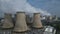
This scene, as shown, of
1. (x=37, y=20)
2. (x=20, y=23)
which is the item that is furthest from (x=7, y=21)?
(x=37, y=20)

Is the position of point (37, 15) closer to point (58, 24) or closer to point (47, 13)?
point (47, 13)

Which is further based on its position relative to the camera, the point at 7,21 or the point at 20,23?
the point at 7,21

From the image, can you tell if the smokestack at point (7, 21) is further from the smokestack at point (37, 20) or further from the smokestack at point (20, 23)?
the smokestack at point (37, 20)

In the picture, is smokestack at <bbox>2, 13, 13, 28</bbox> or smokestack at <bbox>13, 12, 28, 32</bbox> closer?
smokestack at <bbox>13, 12, 28, 32</bbox>

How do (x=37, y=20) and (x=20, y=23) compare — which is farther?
(x=37, y=20)

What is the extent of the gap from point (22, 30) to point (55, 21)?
0.70 m

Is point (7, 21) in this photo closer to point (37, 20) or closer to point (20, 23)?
point (20, 23)

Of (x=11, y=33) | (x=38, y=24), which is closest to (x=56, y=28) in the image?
(x=38, y=24)

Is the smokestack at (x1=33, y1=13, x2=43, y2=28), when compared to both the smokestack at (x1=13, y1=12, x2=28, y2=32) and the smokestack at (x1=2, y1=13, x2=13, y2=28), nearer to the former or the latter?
the smokestack at (x1=13, y1=12, x2=28, y2=32)

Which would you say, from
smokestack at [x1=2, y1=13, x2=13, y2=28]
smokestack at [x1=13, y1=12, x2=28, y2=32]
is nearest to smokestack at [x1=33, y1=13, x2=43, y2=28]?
smokestack at [x1=13, y1=12, x2=28, y2=32]

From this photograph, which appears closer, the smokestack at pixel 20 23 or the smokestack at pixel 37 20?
the smokestack at pixel 20 23

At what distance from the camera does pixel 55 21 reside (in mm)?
2432

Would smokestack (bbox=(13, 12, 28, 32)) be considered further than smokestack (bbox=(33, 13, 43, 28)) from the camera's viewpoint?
No

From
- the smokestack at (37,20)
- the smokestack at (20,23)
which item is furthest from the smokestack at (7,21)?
the smokestack at (37,20)
